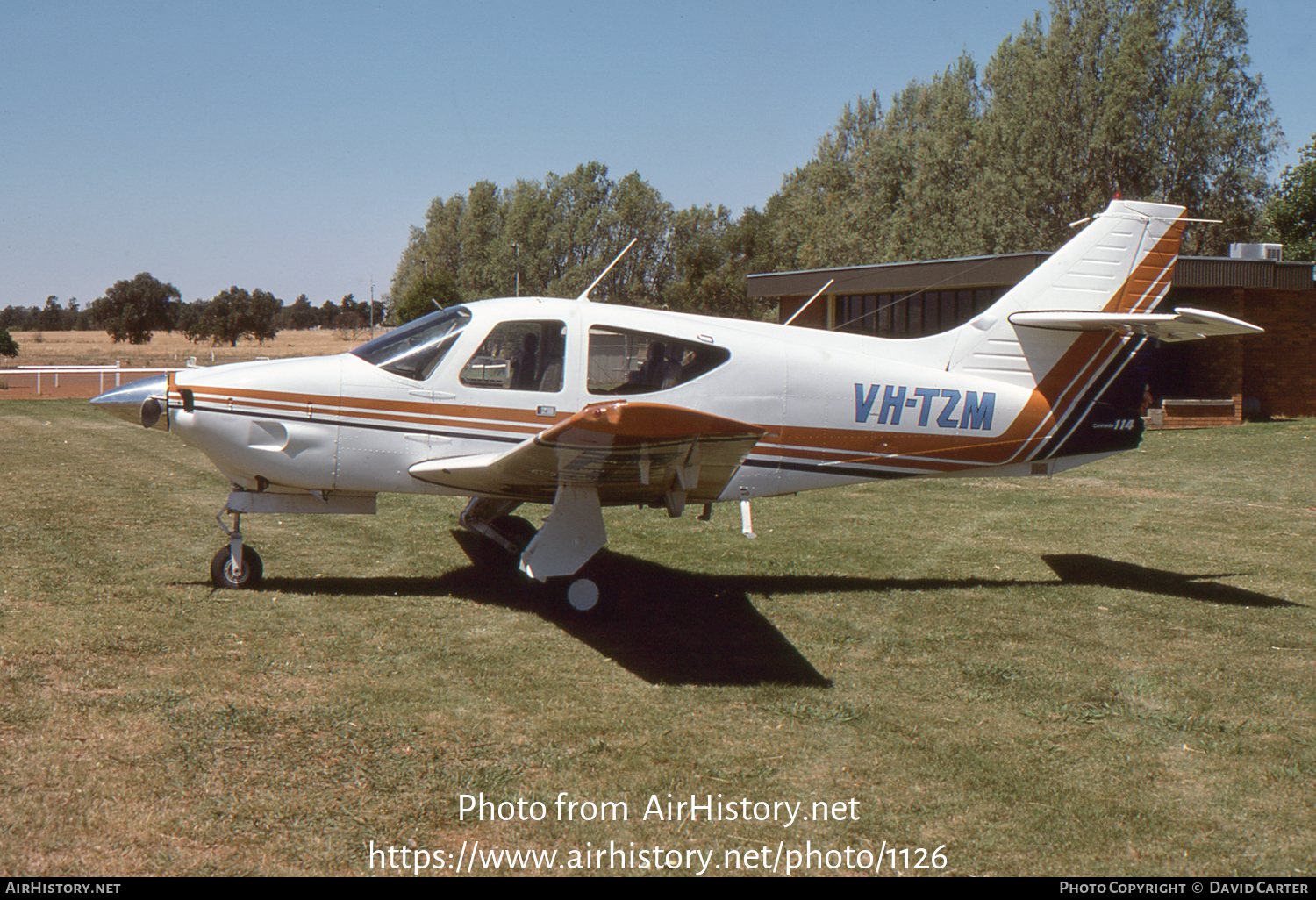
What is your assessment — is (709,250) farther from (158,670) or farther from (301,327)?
(301,327)

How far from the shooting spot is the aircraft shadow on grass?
6.27 meters

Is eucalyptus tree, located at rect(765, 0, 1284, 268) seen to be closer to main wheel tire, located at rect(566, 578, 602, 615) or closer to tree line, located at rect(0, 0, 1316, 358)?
tree line, located at rect(0, 0, 1316, 358)

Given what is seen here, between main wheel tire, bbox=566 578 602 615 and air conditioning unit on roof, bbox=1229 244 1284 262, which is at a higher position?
air conditioning unit on roof, bbox=1229 244 1284 262

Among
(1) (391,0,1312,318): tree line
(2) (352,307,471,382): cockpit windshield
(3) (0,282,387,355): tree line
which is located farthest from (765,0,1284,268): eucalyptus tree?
(3) (0,282,387,355): tree line

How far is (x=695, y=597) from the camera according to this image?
7.90 meters

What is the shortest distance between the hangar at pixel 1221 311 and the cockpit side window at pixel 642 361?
51.7 ft

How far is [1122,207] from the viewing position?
8727 mm

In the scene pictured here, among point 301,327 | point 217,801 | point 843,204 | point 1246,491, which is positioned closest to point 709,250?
point 843,204

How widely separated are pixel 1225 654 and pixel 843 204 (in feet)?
165

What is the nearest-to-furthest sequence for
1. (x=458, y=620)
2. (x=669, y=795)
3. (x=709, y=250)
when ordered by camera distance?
(x=669, y=795), (x=458, y=620), (x=709, y=250)

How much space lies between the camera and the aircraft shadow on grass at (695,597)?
20.6 feet

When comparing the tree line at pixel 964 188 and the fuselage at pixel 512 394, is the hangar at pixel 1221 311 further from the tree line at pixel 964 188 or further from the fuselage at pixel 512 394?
the fuselage at pixel 512 394

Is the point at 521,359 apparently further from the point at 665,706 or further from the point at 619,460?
the point at 665,706

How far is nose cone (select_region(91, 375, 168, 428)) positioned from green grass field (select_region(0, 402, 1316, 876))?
4.35 feet
